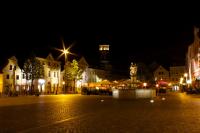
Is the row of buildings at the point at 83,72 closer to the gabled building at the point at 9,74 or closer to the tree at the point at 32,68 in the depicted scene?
the gabled building at the point at 9,74

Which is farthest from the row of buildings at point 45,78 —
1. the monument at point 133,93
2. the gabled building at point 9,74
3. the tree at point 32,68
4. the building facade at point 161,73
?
the building facade at point 161,73

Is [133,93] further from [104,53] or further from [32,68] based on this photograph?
Result: [104,53]

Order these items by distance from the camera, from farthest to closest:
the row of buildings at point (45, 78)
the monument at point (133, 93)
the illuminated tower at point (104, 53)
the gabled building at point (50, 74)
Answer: the illuminated tower at point (104, 53), the gabled building at point (50, 74), the row of buildings at point (45, 78), the monument at point (133, 93)

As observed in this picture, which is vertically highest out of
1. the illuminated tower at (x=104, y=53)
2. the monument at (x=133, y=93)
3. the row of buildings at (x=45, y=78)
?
the illuminated tower at (x=104, y=53)

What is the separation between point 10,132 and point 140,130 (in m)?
4.57

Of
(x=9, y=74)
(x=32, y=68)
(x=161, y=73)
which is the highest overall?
(x=161, y=73)

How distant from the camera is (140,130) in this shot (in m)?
11.7

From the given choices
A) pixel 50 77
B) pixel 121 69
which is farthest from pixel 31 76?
pixel 121 69

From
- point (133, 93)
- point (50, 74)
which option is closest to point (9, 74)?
point (50, 74)

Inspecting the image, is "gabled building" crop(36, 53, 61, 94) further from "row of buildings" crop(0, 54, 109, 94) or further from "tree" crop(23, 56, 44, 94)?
"tree" crop(23, 56, 44, 94)

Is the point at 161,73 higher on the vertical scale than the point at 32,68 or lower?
higher

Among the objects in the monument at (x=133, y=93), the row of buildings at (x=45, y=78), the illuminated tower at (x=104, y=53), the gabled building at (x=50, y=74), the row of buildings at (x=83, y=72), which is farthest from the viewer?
the illuminated tower at (x=104, y=53)

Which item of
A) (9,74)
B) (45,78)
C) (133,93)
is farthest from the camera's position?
(45,78)

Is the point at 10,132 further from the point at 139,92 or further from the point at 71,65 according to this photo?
the point at 71,65
